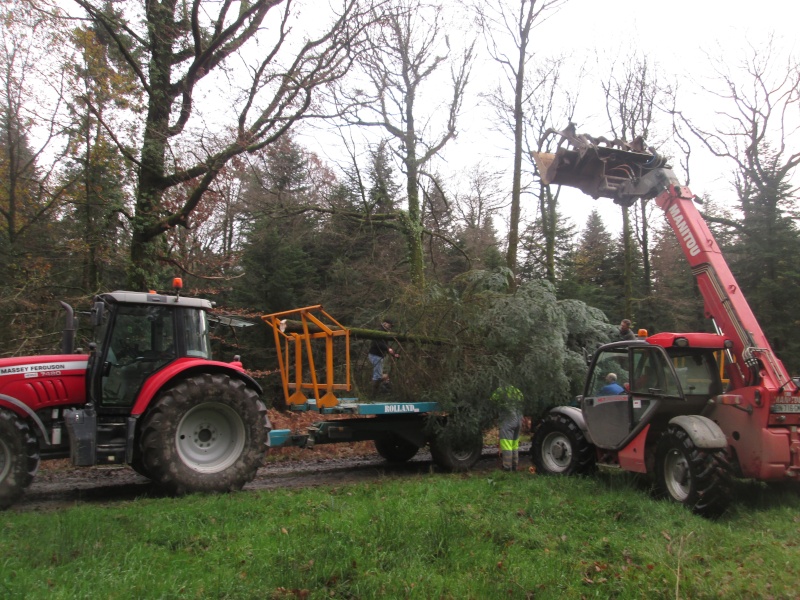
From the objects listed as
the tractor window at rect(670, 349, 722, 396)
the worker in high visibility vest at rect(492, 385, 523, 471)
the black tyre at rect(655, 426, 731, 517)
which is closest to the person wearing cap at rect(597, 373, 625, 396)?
the tractor window at rect(670, 349, 722, 396)

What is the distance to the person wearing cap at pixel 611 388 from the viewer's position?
8.23 m

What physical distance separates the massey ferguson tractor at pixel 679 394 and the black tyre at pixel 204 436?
427 centimetres

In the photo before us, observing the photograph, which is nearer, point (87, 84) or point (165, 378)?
point (165, 378)

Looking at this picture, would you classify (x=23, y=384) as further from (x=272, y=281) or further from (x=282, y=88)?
(x=272, y=281)

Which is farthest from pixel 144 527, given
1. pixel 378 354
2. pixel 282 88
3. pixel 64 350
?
pixel 282 88

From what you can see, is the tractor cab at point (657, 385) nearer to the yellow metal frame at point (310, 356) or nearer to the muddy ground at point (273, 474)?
the muddy ground at point (273, 474)

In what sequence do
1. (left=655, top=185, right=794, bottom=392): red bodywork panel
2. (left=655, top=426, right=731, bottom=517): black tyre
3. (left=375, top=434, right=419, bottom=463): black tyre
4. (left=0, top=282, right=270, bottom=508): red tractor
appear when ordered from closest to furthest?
(left=655, top=426, right=731, bottom=517): black tyre, (left=0, top=282, right=270, bottom=508): red tractor, (left=655, top=185, right=794, bottom=392): red bodywork panel, (left=375, top=434, right=419, bottom=463): black tyre

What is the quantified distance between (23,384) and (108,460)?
4.10ft

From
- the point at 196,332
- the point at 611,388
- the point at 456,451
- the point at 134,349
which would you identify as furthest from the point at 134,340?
the point at 611,388

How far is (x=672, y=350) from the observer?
741 centimetres

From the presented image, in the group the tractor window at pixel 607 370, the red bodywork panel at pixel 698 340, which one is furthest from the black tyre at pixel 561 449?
the red bodywork panel at pixel 698 340

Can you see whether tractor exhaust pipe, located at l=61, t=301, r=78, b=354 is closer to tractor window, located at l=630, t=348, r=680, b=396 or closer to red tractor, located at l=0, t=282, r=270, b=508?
red tractor, located at l=0, t=282, r=270, b=508

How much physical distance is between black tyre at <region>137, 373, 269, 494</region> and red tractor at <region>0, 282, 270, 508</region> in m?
0.01

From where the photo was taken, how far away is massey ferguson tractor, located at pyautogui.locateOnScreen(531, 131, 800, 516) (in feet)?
21.0
